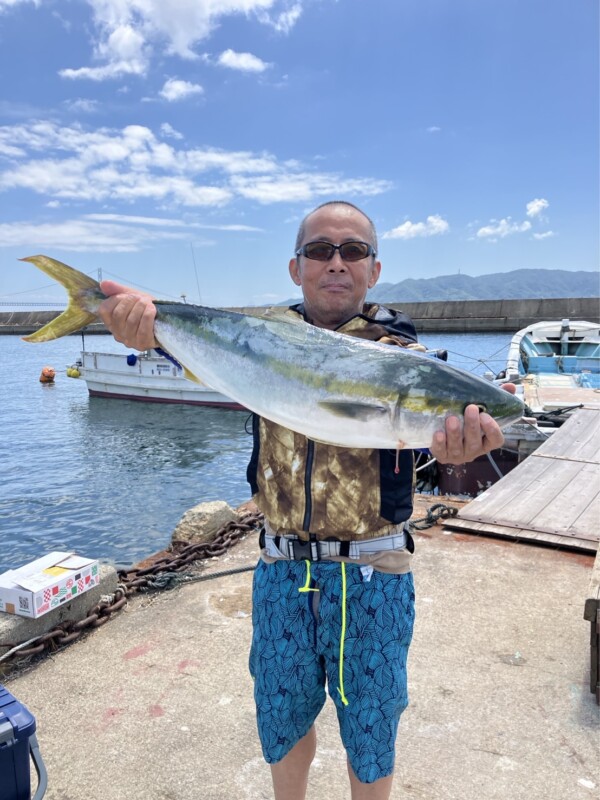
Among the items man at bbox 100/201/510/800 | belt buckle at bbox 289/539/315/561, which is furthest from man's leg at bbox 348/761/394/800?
belt buckle at bbox 289/539/315/561

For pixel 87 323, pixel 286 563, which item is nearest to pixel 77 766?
pixel 286 563

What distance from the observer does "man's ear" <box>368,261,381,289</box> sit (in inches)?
106

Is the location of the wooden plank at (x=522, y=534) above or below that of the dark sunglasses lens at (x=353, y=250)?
below

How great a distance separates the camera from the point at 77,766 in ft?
11.0

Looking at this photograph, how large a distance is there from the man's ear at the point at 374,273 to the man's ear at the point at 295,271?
322 millimetres

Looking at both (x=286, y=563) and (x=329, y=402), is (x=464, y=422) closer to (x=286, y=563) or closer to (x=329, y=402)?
(x=329, y=402)

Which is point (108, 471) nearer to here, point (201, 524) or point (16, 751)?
point (201, 524)

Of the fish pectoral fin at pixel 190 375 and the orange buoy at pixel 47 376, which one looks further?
the orange buoy at pixel 47 376

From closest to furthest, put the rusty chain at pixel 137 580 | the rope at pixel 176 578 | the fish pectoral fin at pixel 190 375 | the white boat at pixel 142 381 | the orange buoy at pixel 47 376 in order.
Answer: the fish pectoral fin at pixel 190 375 → the rusty chain at pixel 137 580 → the rope at pixel 176 578 → the white boat at pixel 142 381 → the orange buoy at pixel 47 376

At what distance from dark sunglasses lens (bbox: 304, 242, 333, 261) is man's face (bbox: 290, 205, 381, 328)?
0.02 m

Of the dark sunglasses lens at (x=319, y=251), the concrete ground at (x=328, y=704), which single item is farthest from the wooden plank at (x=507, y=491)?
the dark sunglasses lens at (x=319, y=251)

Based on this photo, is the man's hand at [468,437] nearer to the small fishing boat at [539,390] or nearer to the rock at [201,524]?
the rock at [201,524]

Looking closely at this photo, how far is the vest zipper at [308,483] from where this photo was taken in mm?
2459

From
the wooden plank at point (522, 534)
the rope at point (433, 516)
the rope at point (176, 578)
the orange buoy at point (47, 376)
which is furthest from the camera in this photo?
the orange buoy at point (47, 376)
